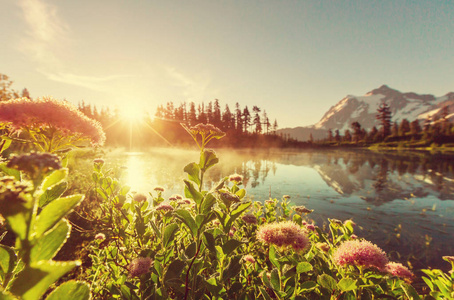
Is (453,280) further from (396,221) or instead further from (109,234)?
(396,221)

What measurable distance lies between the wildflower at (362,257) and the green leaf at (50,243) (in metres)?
2.27

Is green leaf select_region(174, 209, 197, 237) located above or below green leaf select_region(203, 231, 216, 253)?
above

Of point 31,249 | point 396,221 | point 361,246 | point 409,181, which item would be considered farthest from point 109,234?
point 409,181

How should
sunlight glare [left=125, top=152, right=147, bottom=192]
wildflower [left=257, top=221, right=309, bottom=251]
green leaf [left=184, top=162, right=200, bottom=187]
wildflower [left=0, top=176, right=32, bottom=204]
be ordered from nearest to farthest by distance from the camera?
wildflower [left=0, top=176, right=32, bottom=204] < green leaf [left=184, top=162, right=200, bottom=187] < wildflower [left=257, top=221, right=309, bottom=251] < sunlight glare [left=125, top=152, right=147, bottom=192]

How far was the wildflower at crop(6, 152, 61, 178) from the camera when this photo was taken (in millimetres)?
551

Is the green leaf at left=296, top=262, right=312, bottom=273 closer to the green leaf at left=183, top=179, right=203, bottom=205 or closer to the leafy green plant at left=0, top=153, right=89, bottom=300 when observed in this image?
the green leaf at left=183, top=179, right=203, bottom=205

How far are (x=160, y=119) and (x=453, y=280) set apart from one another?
102185 millimetres

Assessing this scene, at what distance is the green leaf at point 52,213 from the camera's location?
21.3 inches

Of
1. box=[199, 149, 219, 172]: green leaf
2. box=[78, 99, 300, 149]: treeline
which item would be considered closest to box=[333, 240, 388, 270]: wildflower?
box=[199, 149, 219, 172]: green leaf

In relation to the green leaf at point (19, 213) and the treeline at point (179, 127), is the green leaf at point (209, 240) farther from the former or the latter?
the treeline at point (179, 127)

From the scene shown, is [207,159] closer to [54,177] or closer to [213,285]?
[213,285]

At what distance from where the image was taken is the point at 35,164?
1.86 feet

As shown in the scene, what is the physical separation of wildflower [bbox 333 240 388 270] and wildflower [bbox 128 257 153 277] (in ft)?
5.83

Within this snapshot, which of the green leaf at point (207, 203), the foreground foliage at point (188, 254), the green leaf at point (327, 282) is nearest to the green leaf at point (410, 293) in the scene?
the foreground foliage at point (188, 254)
